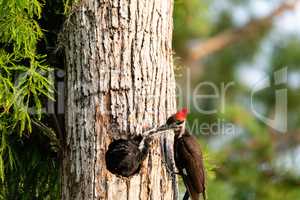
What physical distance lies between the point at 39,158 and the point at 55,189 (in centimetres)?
20

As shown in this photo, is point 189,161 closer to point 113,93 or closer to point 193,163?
point 193,163

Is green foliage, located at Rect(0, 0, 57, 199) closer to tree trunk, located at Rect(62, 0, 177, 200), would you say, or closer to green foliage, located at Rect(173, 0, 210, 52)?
tree trunk, located at Rect(62, 0, 177, 200)

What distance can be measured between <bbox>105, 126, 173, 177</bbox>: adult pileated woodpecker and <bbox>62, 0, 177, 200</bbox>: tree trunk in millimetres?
26

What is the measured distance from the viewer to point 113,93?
3.46 meters

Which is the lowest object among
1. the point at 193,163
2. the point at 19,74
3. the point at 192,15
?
the point at 193,163

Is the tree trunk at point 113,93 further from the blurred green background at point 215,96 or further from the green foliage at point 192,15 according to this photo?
the green foliage at point 192,15

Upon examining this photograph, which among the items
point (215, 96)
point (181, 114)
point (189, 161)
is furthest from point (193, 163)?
point (215, 96)

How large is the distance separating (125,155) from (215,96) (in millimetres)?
3411

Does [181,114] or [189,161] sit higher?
[181,114]

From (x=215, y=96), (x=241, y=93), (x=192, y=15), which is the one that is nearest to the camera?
(x=192, y=15)

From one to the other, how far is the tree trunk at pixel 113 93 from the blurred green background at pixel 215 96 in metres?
0.16

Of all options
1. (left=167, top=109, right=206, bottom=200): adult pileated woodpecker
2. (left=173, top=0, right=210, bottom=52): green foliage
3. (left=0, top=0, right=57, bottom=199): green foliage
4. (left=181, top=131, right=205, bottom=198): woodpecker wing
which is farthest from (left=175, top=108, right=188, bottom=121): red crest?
(left=173, top=0, right=210, bottom=52): green foliage

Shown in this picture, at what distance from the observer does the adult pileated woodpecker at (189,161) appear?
3549 mm

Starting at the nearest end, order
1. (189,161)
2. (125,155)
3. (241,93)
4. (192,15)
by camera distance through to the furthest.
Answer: (125,155) < (189,161) < (192,15) < (241,93)
